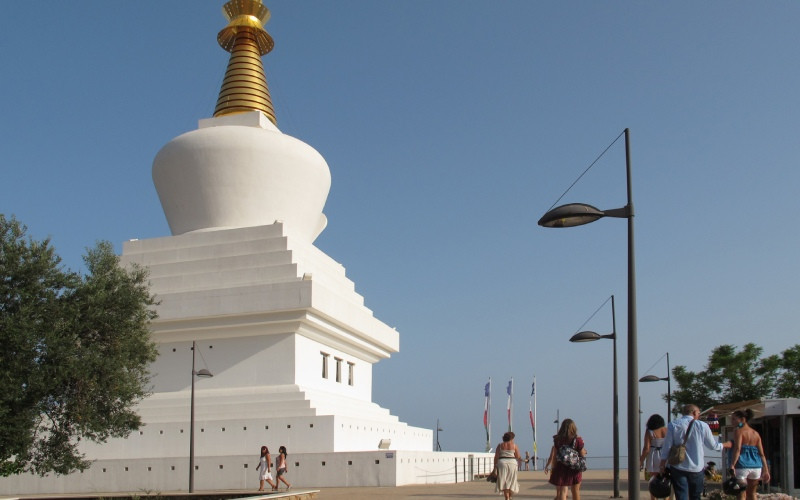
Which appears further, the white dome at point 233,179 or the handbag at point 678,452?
the white dome at point 233,179

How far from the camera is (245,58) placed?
33.6 m

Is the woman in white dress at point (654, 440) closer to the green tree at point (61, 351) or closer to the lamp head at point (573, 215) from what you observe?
the lamp head at point (573, 215)

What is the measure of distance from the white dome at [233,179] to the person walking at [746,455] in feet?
62.5

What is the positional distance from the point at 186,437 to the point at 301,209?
9338 mm

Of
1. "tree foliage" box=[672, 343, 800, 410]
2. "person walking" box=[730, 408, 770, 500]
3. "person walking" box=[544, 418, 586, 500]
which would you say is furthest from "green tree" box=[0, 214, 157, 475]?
"tree foliage" box=[672, 343, 800, 410]

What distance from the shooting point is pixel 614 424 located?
18625 mm

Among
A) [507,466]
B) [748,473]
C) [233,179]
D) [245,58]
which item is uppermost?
[245,58]

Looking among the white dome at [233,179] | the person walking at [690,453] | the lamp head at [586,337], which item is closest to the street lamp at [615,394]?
the lamp head at [586,337]

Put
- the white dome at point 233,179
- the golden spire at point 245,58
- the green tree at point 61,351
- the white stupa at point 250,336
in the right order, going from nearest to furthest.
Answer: the green tree at point 61,351 → the white stupa at point 250,336 → the white dome at point 233,179 → the golden spire at point 245,58

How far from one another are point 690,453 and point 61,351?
13.2m

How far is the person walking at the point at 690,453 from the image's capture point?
992 cm

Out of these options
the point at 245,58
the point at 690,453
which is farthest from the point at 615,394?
the point at 245,58

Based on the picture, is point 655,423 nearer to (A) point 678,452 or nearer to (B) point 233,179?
(A) point 678,452

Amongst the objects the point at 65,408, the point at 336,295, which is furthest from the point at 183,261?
the point at 65,408
